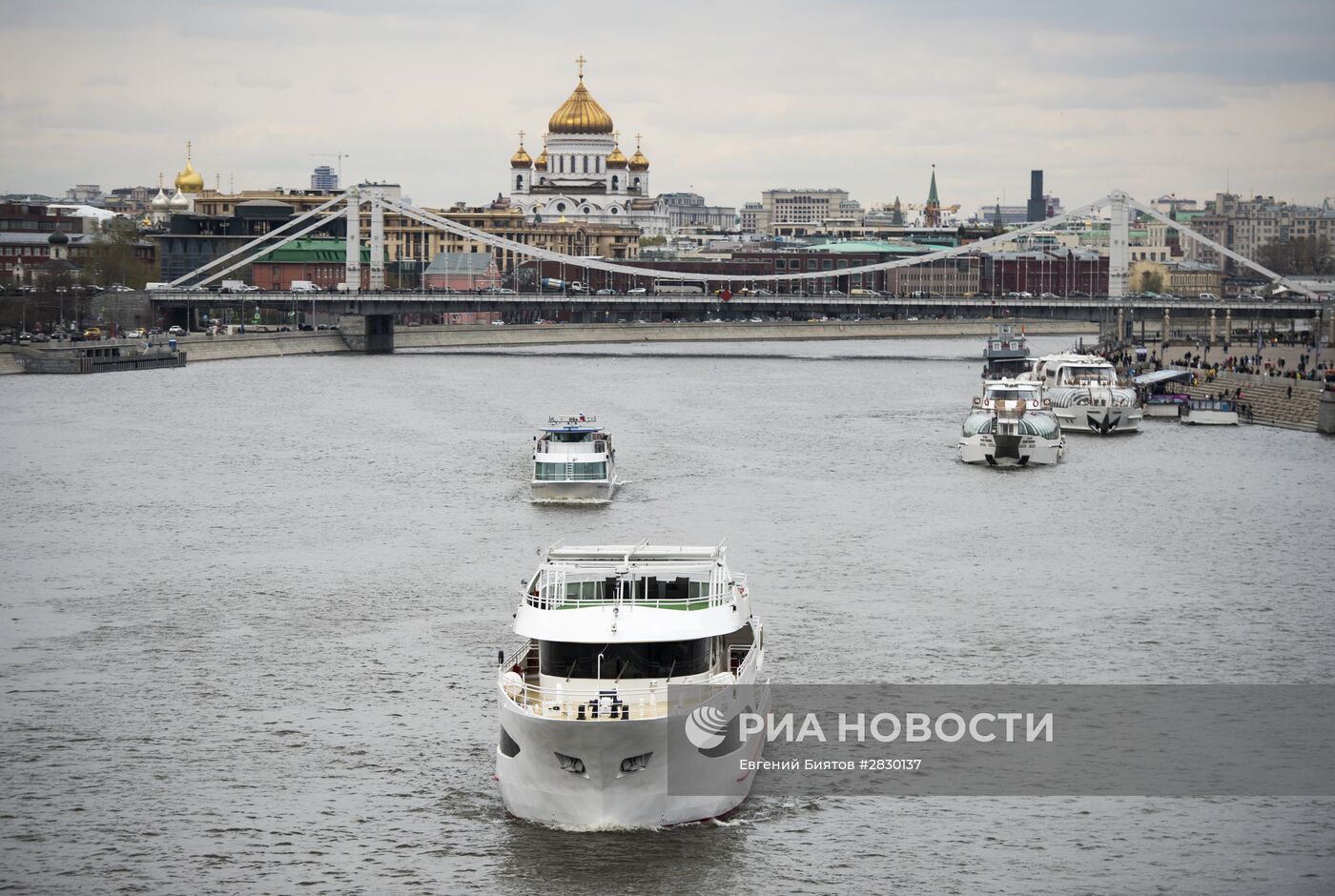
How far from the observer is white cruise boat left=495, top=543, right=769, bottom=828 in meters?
16.8

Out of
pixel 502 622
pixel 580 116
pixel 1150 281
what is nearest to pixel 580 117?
pixel 580 116

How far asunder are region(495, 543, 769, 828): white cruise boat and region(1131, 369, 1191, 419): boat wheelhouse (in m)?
42.0

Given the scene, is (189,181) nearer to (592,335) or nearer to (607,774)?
(592,335)

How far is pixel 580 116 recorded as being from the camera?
162 metres

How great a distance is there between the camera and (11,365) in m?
72.0

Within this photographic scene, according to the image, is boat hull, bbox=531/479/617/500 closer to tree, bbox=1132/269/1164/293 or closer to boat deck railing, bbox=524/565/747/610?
boat deck railing, bbox=524/565/747/610

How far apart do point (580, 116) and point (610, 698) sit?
148008 mm

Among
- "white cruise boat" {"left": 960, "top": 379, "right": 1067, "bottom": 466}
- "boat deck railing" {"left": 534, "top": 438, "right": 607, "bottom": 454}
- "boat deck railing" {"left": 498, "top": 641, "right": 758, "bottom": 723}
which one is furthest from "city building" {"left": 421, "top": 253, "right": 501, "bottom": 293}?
"boat deck railing" {"left": 498, "top": 641, "right": 758, "bottom": 723}

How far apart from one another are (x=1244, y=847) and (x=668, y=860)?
4.83 meters

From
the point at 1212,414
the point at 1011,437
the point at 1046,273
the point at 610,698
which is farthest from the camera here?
the point at 1046,273

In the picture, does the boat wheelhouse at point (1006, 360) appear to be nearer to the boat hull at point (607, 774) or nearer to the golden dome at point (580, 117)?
the boat hull at point (607, 774)

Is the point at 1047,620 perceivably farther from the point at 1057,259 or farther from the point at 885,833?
the point at 1057,259

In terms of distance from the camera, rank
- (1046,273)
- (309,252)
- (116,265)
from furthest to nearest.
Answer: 1. (1046,273)
2. (309,252)
3. (116,265)

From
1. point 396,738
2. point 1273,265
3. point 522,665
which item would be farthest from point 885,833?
point 1273,265
